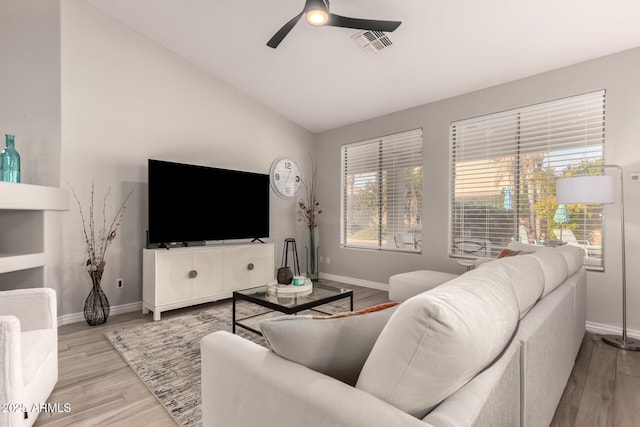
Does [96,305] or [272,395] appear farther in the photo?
[96,305]

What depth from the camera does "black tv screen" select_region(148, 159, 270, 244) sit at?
11.3 feet

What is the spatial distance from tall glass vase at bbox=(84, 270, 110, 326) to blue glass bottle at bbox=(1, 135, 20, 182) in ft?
3.32

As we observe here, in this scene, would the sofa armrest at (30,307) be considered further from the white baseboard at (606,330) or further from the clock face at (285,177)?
the white baseboard at (606,330)

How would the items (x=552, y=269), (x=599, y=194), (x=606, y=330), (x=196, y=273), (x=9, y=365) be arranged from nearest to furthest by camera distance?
(x=9, y=365), (x=552, y=269), (x=599, y=194), (x=606, y=330), (x=196, y=273)

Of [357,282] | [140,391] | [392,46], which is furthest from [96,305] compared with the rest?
[392,46]

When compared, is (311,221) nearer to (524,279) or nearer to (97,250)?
(97,250)

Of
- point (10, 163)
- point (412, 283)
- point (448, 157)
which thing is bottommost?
point (412, 283)

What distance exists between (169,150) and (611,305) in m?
4.64

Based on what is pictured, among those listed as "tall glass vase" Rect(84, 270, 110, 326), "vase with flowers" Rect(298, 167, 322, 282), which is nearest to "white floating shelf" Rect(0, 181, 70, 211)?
"tall glass vase" Rect(84, 270, 110, 326)

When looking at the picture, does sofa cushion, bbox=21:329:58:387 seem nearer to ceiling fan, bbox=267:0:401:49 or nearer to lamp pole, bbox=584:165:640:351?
ceiling fan, bbox=267:0:401:49

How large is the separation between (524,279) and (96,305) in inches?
136

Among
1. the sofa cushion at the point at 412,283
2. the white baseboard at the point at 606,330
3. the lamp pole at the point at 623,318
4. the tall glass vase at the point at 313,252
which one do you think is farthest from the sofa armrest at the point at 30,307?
the white baseboard at the point at 606,330

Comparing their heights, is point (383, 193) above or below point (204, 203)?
above

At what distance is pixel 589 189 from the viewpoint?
2.53 metres
